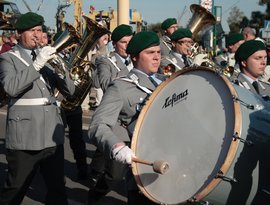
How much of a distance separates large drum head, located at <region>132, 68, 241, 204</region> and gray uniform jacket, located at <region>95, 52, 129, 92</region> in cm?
261

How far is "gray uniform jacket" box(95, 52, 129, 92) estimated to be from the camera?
217 inches

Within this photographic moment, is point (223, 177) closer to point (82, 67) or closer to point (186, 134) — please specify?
point (186, 134)

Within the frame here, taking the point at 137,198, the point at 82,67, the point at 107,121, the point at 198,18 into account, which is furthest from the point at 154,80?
the point at 198,18

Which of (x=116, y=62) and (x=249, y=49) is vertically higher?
(x=249, y=49)

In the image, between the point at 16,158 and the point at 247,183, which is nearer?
the point at 247,183

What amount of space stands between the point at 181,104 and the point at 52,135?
1605 mm

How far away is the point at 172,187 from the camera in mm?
2602

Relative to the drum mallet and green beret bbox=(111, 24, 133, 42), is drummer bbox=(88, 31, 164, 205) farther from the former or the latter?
green beret bbox=(111, 24, 133, 42)

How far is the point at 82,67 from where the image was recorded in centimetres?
504

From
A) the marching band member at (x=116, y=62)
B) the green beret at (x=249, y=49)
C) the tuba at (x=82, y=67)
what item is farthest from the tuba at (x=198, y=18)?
the green beret at (x=249, y=49)

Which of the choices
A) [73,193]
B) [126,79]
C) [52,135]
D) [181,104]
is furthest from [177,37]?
[181,104]

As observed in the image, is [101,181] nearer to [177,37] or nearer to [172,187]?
[172,187]

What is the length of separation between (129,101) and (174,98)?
0.45 metres

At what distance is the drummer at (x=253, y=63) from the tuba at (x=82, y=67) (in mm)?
1563
